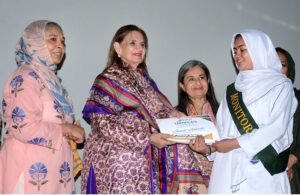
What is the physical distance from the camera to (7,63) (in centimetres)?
328

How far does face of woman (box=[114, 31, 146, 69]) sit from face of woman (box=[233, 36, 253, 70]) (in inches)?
31.6

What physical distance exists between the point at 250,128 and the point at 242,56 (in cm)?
53

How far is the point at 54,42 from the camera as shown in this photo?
2438 mm

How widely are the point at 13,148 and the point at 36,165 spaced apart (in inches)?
7.6

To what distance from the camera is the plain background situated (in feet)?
11.0

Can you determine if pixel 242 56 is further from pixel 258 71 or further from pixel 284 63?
pixel 284 63

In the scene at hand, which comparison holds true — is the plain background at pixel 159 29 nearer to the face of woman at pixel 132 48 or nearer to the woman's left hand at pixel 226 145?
the face of woman at pixel 132 48

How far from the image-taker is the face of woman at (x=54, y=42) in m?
2.41

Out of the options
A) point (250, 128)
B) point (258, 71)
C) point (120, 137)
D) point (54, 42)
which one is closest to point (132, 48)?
point (54, 42)

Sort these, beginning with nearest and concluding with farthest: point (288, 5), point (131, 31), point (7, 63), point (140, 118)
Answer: point (140, 118) < point (131, 31) < point (7, 63) < point (288, 5)

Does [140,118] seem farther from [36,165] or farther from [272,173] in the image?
[272,173]

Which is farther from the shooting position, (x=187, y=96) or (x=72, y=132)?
(x=187, y=96)

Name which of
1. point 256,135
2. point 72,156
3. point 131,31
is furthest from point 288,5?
point 72,156

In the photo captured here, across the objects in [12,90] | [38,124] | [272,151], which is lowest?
[272,151]
